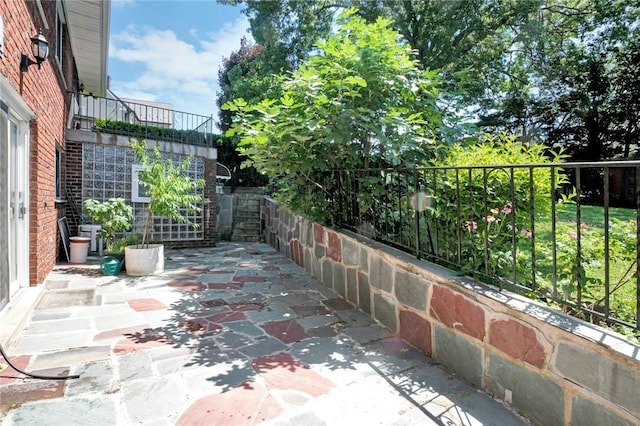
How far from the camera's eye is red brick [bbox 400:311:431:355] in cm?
273

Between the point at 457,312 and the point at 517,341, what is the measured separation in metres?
0.46

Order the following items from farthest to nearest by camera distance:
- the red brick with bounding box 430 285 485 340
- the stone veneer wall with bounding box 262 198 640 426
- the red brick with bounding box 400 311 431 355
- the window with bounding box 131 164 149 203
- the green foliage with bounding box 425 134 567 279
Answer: the window with bounding box 131 164 149 203 → the red brick with bounding box 400 311 431 355 → the green foliage with bounding box 425 134 567 279 → the red brick with bounding box 430 285 485 340 → the stone veneer wall with bounding box 262 198 640 426

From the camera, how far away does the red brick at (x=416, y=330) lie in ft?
8.95

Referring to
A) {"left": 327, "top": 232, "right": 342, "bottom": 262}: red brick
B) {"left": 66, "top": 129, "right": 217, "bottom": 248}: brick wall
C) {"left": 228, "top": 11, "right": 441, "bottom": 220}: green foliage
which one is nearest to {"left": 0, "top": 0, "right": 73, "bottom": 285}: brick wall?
{"left": 66, "top": 129, "right": 217, "bottom": 248}: brick wall

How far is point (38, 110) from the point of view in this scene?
4.24m

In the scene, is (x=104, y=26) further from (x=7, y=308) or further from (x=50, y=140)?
(x=7, y=308)

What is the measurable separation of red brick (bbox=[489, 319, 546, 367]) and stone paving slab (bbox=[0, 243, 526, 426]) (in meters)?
0.32

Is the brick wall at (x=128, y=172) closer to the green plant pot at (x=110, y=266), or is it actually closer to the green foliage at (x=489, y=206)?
the green plant pot at (x=110, y=266)

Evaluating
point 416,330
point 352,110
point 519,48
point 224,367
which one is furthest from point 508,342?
point 519,48

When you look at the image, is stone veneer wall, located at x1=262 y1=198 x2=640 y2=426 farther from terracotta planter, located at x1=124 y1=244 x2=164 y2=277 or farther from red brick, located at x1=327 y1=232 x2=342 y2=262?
terracotta planter, located at x1=124 y1=244 x2=164 y2=277

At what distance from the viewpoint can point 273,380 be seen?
7.55ft

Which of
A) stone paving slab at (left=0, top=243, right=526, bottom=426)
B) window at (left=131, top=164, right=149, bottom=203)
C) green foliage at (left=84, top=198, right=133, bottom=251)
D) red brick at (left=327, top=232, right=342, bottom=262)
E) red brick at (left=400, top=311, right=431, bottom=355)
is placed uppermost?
window at (left=131, top=164, right=149, bottom=203)

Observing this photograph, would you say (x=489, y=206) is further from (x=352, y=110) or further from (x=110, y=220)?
(x=110, y=220)

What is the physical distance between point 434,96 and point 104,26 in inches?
259
